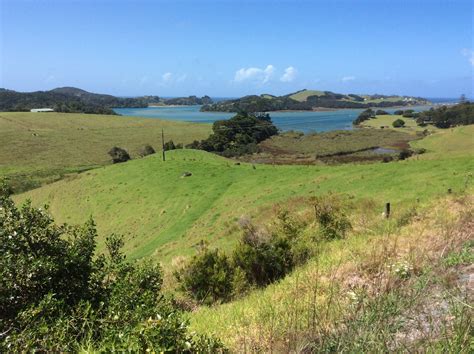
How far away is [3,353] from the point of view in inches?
177

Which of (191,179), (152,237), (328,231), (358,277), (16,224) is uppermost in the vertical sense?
(16,224)

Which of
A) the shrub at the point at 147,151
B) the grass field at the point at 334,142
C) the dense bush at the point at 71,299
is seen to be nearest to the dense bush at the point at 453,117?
the grass field at the point at 334,142

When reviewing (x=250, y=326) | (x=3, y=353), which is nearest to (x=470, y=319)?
(x=250, y=326)

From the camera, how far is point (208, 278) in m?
11.8

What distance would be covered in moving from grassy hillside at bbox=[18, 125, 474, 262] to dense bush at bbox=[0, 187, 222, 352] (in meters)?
13.9

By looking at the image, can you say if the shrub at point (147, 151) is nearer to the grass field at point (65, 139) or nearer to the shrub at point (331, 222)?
the grass field at point (65, 139)

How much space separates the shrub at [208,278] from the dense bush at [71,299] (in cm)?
268

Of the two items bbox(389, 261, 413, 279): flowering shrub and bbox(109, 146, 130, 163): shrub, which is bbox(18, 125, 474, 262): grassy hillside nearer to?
bbox(389, 261, 413, 279): flowering shrub

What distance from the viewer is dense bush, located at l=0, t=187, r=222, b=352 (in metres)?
4.45

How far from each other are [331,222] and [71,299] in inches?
415

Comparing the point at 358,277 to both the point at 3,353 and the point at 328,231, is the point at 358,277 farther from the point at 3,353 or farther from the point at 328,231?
the point at 328,231

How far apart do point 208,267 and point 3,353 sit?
787 centimetres

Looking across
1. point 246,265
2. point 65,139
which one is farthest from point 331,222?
point 65,139

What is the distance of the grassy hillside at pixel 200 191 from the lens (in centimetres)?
2647
